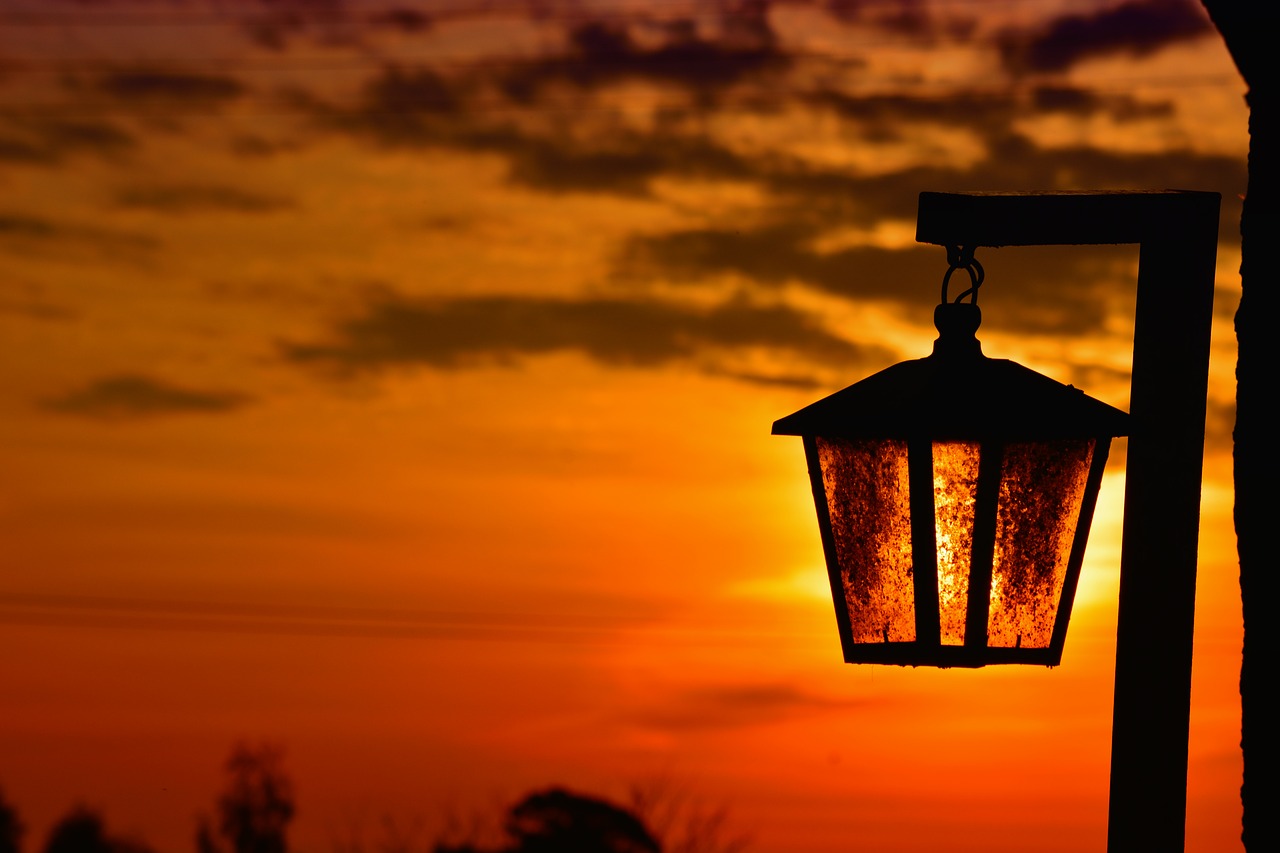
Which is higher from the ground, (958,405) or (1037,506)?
(958,405)

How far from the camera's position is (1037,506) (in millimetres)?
4902

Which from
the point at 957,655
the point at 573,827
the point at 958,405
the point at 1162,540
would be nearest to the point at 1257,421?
the point at 1162,540

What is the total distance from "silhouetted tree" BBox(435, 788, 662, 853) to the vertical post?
55.4m

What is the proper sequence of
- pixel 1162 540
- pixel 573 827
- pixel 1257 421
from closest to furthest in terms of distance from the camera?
pixel 1257 421 → pixel 1162 540 → pixel 573 827

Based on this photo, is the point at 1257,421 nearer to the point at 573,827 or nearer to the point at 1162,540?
the point at 1162,540

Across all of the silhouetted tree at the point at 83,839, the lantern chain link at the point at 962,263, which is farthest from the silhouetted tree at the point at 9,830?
the lantern chain link at the point at 962,263

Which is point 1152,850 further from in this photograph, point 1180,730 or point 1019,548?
point 1019,548

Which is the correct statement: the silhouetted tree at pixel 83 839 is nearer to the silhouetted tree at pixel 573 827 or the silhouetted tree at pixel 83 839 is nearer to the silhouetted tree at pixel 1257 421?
the silhouetted tree at pixel 573 827

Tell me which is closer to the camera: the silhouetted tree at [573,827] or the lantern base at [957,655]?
the lantern base at [957,655]

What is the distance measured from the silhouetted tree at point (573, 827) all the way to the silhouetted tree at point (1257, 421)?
5580cm

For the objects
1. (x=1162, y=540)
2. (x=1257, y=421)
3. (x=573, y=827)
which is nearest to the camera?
(x=1257, y=421)

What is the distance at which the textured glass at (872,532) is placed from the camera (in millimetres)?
4930

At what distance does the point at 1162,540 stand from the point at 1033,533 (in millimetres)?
316

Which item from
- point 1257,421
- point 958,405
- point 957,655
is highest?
point 958,405
